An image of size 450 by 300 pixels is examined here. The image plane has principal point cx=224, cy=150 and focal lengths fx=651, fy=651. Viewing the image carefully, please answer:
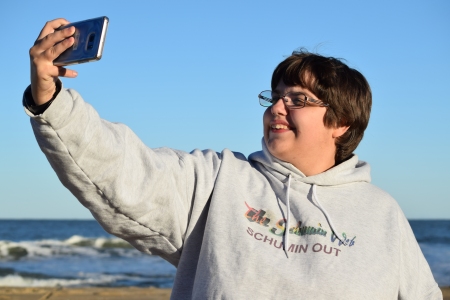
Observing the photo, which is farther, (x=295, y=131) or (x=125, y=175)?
(x=295, y=131)

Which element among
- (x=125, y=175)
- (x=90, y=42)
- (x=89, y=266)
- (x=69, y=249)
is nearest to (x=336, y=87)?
(x=125, y=175)

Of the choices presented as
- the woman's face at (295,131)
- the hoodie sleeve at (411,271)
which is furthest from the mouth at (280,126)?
the hoodie sleeve at (411,271)

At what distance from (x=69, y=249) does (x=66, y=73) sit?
1691 cm

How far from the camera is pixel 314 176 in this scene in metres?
2.62

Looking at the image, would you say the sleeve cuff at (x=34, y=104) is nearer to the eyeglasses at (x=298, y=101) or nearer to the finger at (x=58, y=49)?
the finger at (x=58, y=49)

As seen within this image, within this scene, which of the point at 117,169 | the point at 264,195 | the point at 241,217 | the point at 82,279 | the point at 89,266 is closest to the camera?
the point at 117,169

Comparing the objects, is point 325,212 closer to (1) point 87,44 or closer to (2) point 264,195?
(2) point 264,195

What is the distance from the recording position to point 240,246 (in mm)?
2287

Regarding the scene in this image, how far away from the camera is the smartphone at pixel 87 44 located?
1654 mm

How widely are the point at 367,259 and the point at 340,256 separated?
12 cm

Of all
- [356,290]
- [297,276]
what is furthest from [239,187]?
[356,290]

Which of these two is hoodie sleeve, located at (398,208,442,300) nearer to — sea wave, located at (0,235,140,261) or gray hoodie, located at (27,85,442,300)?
gray hoodie, located at (27,85,442,300)

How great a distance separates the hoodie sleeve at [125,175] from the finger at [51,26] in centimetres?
16

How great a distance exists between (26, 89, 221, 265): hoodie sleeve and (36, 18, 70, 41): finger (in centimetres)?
16
